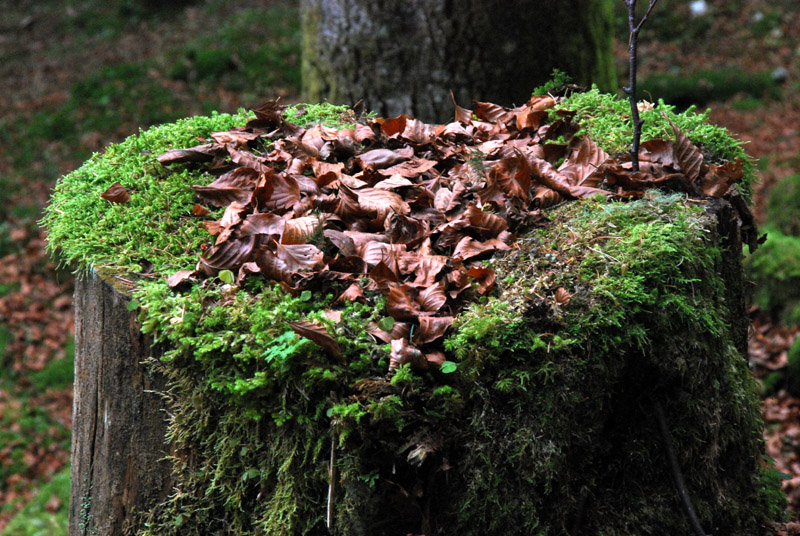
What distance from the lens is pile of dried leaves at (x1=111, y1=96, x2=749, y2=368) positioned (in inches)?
87.2

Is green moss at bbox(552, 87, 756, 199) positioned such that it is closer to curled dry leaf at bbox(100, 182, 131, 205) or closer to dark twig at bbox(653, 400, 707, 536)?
dark twig at bbox(653, 400, 707, 536)

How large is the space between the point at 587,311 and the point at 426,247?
2.08 feet

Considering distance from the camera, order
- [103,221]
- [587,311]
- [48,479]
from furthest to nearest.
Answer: [48,479]
[103,221]
[587,311]

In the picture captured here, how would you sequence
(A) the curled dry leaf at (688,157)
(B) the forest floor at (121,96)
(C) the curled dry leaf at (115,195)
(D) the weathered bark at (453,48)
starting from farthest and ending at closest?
(B) the forest floor at (121,96), (D) the weathered bark at (453,48), (C) the curled dry leaf at (115,195), (A) the curled dry leaf at (688,157)

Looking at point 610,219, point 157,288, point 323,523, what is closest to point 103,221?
point 157,288

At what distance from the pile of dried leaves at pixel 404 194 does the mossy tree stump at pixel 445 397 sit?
0.08m

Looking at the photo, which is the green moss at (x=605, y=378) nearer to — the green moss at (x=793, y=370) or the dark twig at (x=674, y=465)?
the dark twig at (x=674, y=465)

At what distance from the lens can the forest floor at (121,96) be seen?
654 cm

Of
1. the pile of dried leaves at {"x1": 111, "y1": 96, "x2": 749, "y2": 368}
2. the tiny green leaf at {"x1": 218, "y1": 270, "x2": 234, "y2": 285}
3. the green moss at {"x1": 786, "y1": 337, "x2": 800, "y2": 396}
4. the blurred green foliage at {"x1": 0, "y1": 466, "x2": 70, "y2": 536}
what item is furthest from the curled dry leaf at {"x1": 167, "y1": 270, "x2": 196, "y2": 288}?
the green moss at {"x1": 786, "y1": 337, "x2": 800, "y2": 396}

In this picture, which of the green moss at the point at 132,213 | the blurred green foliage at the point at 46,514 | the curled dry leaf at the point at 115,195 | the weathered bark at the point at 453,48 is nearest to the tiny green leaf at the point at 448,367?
the green moss at the point at 132,213

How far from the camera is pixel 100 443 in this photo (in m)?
2.38

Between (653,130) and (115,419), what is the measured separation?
2.57m

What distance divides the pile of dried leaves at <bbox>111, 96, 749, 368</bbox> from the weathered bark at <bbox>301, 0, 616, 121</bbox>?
114 centimetres

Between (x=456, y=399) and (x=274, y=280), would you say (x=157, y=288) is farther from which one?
(x=456, y=399)
